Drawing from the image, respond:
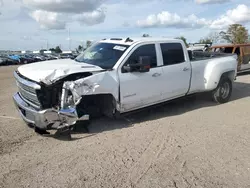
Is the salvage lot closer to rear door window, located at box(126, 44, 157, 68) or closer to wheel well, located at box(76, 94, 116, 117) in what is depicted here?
wheel well, located at box(76, 94, 116, 117)

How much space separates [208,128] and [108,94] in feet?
7.41

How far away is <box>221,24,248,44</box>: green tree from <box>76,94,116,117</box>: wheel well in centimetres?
4717

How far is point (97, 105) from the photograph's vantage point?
5.55m

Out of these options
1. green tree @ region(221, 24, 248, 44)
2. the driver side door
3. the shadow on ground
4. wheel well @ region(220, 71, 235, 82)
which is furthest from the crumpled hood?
green tree @ region(221, 24, 248, 44)

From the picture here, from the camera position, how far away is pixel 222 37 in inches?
2100

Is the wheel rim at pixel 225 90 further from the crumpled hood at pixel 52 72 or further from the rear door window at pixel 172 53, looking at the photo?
the crumpled hood at pixel 52 72

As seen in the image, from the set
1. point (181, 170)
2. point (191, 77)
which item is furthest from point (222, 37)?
point (181, 170)

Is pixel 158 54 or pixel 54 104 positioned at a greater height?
pixel 158 54

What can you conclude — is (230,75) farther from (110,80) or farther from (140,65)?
(110,80)

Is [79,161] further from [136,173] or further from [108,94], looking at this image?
[108,94]

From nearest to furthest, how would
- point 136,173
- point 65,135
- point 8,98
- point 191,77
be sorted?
point 136,173 < point 65,135 < point 191,77 < point 8,98

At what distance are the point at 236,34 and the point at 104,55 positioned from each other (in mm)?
49482

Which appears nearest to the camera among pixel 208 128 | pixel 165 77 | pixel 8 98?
pixel 208 128

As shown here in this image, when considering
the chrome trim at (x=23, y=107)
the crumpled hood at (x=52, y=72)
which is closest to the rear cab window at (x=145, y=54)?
the crumpled hood at (x=52, y=72)
